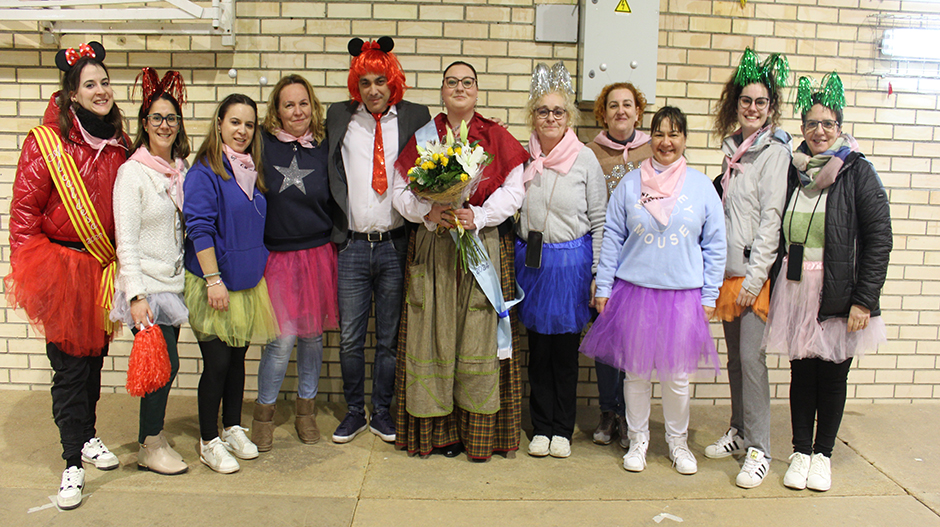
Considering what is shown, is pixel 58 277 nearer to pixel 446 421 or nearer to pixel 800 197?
pixel 446 421

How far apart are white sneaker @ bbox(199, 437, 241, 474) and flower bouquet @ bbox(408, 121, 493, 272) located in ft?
5.52

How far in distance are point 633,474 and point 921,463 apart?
65.7 inches

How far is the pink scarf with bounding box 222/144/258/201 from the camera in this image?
3.17 m

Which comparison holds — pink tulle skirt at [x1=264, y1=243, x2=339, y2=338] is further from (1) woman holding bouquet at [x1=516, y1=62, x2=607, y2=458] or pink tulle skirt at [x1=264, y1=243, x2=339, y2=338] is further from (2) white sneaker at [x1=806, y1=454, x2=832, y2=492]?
(2) white sneaker at [x1=806, y1=454, x2=832, y2=492]

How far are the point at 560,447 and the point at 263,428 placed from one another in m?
1.66

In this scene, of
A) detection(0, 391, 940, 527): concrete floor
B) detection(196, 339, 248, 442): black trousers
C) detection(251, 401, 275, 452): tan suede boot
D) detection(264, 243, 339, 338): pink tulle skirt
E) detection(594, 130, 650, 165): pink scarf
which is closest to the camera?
detection(0, 391, 940, 527): concrete floor

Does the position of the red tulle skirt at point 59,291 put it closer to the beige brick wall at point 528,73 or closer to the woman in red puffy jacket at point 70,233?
the woman in red puffy jacket at point 70,233

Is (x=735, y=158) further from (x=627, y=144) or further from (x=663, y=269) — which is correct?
(x=663, y=269)

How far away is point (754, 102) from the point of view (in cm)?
329

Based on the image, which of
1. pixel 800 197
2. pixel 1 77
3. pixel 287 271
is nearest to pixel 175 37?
pixel 1 77

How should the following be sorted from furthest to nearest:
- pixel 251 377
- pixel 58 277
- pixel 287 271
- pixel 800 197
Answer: pixel 251 377 → pixel 287 271 → pixel 800 197 → pixel 58 277

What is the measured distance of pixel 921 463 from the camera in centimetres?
348

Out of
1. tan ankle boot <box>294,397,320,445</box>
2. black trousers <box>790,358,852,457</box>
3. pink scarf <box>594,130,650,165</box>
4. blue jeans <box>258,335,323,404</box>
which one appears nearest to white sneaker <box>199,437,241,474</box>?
blue jeans <box>258,335,323,404</box>

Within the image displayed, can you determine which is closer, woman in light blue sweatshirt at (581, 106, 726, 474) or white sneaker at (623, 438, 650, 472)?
woman in light blue sweatshirt at (581, 106, 726, 474)
